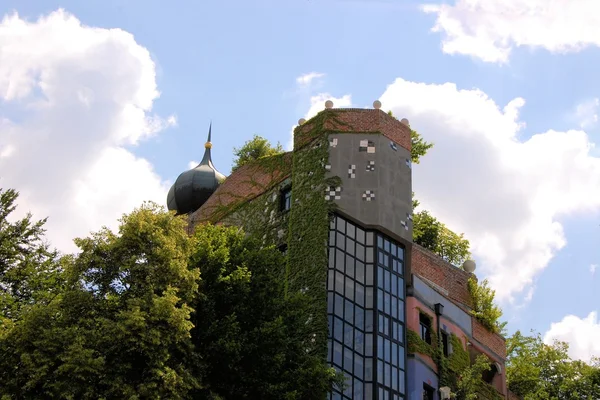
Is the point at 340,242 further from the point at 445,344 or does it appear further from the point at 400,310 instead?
the point at 445,344

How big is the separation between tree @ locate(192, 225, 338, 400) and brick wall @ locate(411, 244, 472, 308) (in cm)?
677

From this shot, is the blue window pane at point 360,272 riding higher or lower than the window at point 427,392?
higher

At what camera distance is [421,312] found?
23234mm

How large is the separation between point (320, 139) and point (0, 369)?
10303 mm

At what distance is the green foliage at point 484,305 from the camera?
2609 cm

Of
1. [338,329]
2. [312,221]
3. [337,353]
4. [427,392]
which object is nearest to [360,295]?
[338,329]

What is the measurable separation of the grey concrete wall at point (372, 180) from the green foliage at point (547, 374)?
9385mm

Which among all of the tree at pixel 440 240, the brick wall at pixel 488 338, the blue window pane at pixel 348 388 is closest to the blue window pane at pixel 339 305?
the blue window pane at pixel 348 388

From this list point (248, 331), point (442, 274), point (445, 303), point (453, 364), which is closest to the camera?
point (248, 331)

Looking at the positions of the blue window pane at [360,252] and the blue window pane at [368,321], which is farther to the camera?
the blue window pane at [360,252]

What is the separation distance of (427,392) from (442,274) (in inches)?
176

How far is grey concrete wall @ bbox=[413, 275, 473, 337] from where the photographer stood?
926 inches

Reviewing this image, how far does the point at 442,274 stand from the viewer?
2586cm

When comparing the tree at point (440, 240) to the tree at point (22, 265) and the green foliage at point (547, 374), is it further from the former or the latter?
the tree at point (22, 265)
